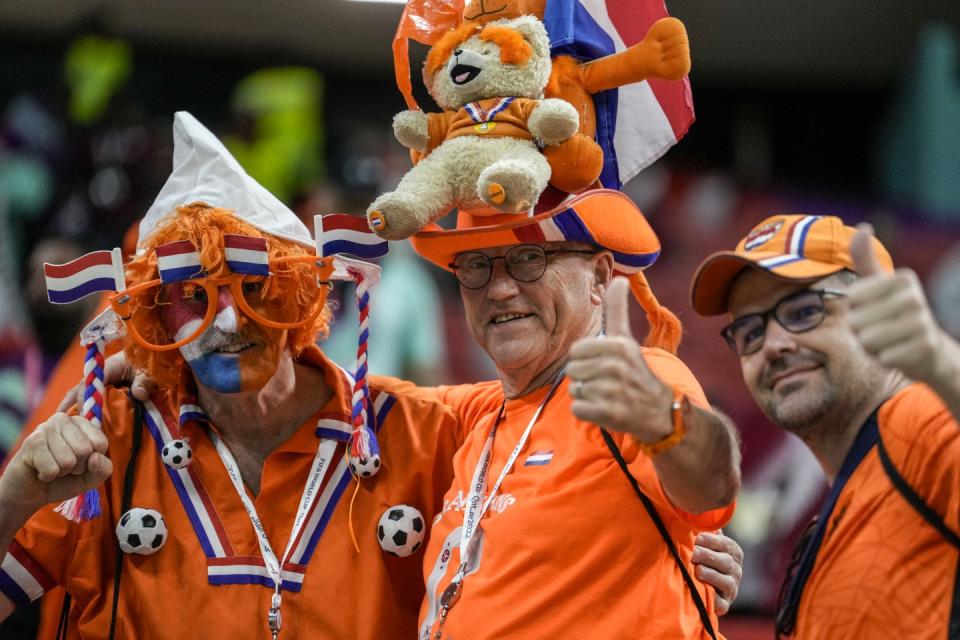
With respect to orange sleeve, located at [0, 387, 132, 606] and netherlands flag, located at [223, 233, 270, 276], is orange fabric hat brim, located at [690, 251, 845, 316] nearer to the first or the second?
netherlands flag, located at [223, 233, 270, 276]

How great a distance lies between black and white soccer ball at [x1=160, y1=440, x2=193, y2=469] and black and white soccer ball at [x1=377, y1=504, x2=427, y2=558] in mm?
472

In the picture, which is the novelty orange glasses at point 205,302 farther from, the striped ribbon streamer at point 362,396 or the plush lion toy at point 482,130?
the plush lion toy at point 482,130

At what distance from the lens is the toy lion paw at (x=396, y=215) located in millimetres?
2418

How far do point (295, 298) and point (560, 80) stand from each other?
2.72 feet

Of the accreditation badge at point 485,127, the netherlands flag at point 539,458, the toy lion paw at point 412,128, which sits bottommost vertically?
the netherlands flag at point 539,458

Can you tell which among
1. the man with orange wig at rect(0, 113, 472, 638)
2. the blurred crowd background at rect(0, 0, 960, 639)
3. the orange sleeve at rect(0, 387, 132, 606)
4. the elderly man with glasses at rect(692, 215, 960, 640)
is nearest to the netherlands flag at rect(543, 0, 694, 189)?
the elderly man with glasses at rect(692, 215, 960, 640)

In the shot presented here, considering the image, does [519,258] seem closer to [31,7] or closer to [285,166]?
[285,166]

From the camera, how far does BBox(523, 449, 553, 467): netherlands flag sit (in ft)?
7.77

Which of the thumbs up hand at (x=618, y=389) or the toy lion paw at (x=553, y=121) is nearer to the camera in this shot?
the thumbs up hand at (x=618, y=389)

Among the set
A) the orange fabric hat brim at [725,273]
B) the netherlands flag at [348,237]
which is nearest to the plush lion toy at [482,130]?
the netherlands flag at [348,237]

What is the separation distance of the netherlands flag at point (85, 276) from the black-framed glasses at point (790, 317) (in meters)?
1.46

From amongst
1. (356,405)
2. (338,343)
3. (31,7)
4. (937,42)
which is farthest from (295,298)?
(937,42)

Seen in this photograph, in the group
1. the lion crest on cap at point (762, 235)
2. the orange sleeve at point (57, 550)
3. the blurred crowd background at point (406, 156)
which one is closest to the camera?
the lion crest on cap at point (762, 235)

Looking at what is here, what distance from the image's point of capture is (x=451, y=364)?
6617mm
